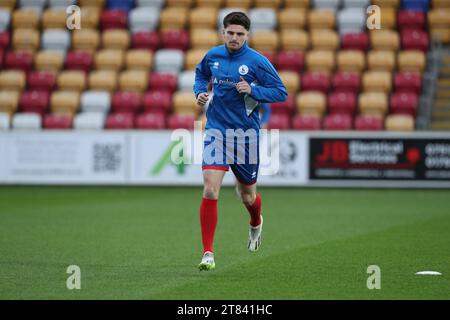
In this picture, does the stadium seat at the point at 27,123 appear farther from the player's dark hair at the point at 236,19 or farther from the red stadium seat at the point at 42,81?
the player's dark hair at the point at 236,19

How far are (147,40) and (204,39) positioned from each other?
1.54 metres

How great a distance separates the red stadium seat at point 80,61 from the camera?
23125 millimetres

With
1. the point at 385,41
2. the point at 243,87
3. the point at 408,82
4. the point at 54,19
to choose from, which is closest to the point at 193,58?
the point at 54,19

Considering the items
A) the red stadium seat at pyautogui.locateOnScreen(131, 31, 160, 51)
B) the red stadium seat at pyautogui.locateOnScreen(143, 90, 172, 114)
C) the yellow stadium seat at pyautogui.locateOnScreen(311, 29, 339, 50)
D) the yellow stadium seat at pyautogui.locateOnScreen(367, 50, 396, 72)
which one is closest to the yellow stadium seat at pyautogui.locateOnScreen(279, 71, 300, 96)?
the yellow stadium seat at pyautogui.locateOnScreen(311, 29, 339, 50)

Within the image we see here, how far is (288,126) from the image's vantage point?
68.0 ft

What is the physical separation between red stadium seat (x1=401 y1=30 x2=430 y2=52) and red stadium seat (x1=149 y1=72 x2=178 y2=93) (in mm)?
5715

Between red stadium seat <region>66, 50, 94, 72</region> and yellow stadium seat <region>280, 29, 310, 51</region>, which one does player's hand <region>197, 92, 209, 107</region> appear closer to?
yellow stadium seat <region>280, 29, 310, 51</region>

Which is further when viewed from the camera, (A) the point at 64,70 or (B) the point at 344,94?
(A) the point at 64,70

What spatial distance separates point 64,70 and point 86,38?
101cm

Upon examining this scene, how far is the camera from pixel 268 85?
28.2 ft

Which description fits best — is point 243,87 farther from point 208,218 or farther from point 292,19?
point 292,19

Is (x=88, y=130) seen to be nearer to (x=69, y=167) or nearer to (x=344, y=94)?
(x=69, y=167)
